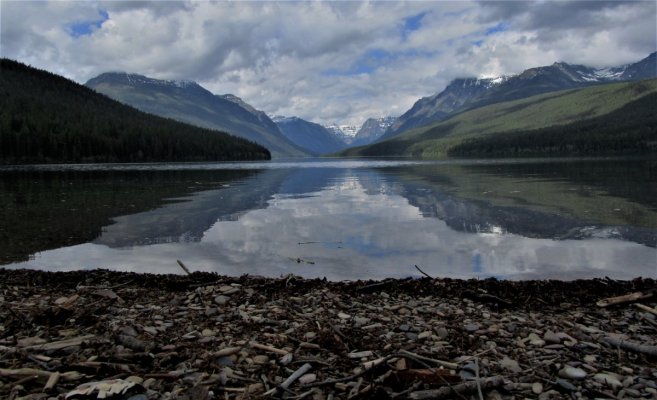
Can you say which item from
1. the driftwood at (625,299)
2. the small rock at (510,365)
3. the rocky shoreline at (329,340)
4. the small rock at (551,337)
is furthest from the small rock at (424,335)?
the driftwood at (625,299)

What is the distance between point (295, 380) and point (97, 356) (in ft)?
12.1

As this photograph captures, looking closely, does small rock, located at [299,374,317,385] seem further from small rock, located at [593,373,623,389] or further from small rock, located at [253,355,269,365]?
small rock, located at [593,373,623,389]

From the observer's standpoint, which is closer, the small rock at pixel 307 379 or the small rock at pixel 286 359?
the small rock at pixel 307 379

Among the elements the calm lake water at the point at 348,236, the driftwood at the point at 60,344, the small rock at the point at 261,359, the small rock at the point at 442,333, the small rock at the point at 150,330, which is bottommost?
the calm lake water at the point at 348,236

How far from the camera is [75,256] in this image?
1981 centimetres

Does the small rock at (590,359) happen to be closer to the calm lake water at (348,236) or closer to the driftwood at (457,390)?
the driftwood at (457,390)

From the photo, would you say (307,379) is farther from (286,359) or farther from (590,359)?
(590,359)

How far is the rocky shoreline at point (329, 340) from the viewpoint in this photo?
7.23 m

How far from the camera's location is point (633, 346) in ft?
28.6

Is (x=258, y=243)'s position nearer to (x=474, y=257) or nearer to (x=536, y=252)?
(x=474, y=257)

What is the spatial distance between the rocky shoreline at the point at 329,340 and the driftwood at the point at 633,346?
2 cm

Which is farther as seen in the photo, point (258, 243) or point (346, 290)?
point (258, 243)

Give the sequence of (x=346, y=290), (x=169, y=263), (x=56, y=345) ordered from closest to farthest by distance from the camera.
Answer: (x=56, y=345) < (x=346, y=290) < (x=169, y=263)

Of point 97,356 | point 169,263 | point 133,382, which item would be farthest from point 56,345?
point 169,263
